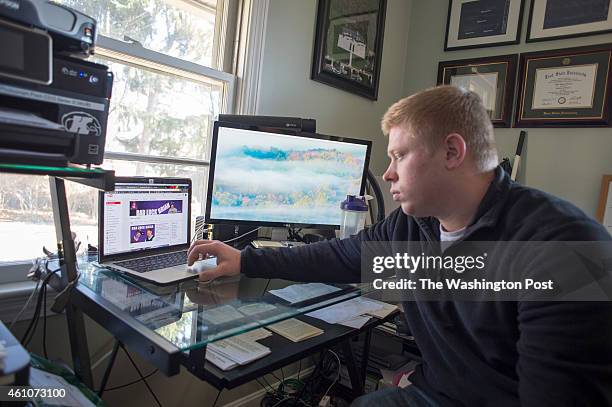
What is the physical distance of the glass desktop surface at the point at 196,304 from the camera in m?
0.87

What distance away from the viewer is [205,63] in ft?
5.49

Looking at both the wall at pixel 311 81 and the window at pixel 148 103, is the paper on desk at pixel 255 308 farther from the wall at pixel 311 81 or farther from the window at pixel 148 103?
the wall at pixel 311 81

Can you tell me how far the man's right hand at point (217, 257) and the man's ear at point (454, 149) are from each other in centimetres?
65

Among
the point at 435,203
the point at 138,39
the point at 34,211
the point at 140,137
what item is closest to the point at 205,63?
the point at 138,39

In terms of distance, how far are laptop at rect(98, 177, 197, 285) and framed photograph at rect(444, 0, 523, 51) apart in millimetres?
1902

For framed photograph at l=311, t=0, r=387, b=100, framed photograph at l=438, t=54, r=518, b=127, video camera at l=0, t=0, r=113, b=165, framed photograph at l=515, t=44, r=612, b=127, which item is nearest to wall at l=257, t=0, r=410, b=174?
framed photograph at l=311, t=0, r=387, b=100

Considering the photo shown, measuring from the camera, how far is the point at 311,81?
199 cm

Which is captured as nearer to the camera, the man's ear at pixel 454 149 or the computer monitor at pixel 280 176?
the man's ear at pixel 454 149

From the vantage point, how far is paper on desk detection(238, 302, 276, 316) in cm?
99

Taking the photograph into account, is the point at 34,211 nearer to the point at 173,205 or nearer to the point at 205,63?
the point at 173,205

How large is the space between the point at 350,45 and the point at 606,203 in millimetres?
1481

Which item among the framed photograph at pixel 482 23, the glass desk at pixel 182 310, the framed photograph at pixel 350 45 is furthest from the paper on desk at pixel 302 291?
the framed photograph at pixel 482 23

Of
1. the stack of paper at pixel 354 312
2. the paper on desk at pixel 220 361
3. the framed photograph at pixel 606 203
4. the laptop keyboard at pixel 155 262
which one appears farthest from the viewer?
the framed photograph at pixel 606 203

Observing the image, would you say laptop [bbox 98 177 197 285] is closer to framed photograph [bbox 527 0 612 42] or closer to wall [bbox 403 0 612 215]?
wall [bbox 403 0 612 215]
